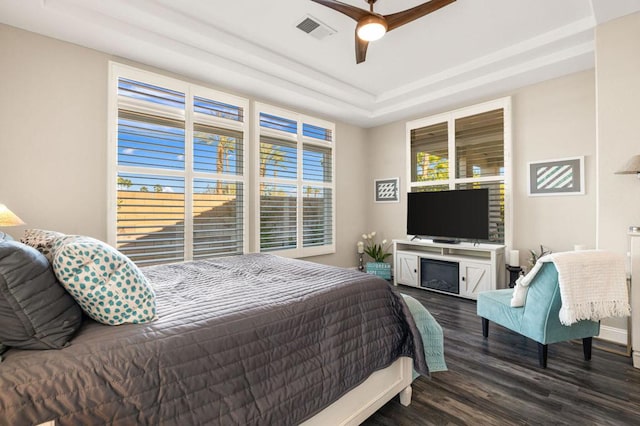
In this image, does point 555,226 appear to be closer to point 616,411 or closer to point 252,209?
point 616,411

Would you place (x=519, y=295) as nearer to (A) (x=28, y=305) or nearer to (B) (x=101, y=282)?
(B) (x=101, y=282)

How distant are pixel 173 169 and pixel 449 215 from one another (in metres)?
3.72

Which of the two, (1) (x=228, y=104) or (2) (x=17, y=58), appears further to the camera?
(1) (x=228, y=104)

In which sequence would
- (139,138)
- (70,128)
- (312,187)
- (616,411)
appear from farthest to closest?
(312,187) < (139,138) < (70,128) < (616,411)

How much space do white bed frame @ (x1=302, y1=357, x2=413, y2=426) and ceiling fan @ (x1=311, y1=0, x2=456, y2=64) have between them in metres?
2.40

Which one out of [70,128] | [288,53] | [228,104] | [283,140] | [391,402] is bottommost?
[391,402]

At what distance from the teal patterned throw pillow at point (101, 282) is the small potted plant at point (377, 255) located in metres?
4.03

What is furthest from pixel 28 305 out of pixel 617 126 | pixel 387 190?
pixel 387 190

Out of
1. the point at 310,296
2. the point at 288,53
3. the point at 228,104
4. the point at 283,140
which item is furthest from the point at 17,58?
the point at 310,296

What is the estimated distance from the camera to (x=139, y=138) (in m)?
3.15

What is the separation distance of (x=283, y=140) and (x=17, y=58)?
2.81 meters

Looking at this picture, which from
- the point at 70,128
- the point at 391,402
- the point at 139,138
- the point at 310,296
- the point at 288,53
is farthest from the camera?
the point at 288,53

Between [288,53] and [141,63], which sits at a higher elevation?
[288,53]

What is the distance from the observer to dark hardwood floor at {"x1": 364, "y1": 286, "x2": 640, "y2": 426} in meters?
1.72
